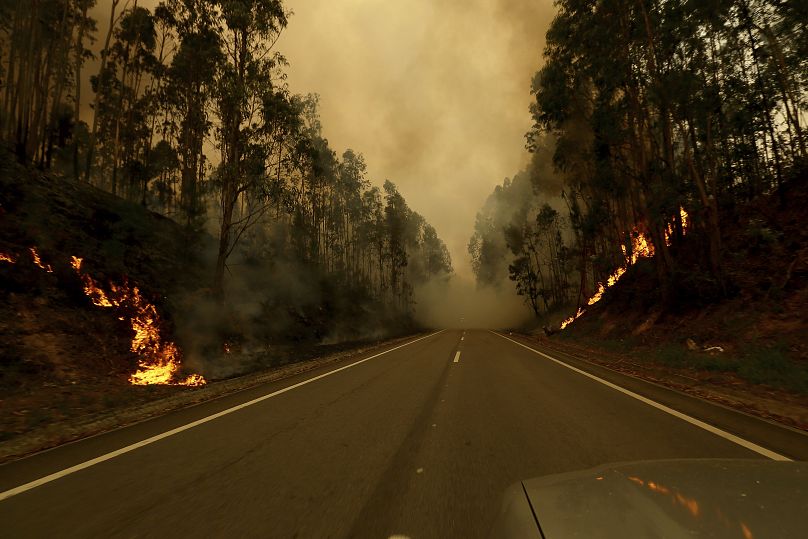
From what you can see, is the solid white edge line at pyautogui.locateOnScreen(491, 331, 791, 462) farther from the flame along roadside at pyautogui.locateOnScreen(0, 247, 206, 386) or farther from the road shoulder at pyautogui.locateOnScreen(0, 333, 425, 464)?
the flame along roadside at pyautogui.locateOnScreen(0, 247, 206, 386)

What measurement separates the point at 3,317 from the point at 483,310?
3301 inches

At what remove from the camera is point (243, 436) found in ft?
16.8

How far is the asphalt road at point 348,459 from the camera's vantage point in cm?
294

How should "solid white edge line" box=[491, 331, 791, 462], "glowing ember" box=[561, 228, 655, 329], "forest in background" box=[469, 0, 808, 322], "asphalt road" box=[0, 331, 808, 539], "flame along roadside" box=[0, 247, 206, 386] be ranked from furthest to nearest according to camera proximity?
"glowing ember" box=[561, 228, 655, 329], "forest in background" box=[469, 0, 808, 322], "flame along roadside" box=[0, 247, 206, 386], "solid white edge line" box=[491, 331, 791, 462], "asphalt road" box=[0, 331, 808, 539]

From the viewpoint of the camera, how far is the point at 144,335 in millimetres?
14477

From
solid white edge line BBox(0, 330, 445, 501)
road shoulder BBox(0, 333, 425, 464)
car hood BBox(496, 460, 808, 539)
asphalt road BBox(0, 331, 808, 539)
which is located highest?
car hood BBox(496, 460, 808, 539)

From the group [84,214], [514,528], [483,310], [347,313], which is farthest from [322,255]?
[483,310]

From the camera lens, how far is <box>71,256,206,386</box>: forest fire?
42.7ft

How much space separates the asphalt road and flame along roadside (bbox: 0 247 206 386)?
702cm

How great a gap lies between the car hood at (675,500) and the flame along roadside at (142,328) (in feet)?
41.4

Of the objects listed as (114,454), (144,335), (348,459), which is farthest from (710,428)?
(144,335)

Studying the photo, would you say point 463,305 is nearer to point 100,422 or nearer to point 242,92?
point 242,92

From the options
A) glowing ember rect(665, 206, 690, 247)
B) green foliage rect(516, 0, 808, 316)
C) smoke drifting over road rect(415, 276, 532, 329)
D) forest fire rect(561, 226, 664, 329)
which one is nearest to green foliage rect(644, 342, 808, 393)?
green foliage rect(516, 0, 808, 316)

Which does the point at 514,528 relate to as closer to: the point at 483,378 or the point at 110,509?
the point at 110,509
